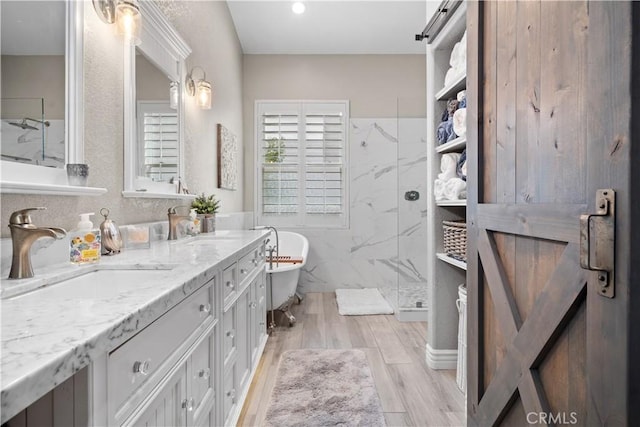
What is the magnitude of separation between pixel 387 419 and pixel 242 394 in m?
0.79

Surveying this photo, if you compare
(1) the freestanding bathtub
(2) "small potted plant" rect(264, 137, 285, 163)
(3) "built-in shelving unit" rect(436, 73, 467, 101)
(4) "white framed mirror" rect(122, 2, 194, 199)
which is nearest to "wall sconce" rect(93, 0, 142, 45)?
(4) "white framed mirror" rect(122, 2, 194, 199)

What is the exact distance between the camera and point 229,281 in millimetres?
1534

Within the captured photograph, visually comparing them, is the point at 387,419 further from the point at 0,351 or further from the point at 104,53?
the point at 104,53

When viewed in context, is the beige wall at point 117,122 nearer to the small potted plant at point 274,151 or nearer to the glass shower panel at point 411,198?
the small potted plant at point 274,151

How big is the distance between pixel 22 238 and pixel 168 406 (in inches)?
25.4

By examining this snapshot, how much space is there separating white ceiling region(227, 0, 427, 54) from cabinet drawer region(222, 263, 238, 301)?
10.9 ft

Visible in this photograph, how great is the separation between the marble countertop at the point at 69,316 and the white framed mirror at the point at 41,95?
0.31 m

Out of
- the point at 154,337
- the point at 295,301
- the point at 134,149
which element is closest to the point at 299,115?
the point at 295,301

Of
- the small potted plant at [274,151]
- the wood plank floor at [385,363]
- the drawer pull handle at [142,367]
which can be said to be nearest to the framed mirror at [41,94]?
the drawer pull handle at [142,367]

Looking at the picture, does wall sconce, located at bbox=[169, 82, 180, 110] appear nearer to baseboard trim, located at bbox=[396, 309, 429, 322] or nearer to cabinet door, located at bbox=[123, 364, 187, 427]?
cabinet door, located at bbox=[123, 364, 187, 427]

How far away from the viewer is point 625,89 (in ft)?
2.23

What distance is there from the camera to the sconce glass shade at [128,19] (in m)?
1.55

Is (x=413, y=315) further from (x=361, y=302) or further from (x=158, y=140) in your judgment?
(x=158, y=140)

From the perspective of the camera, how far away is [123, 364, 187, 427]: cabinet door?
781mm
